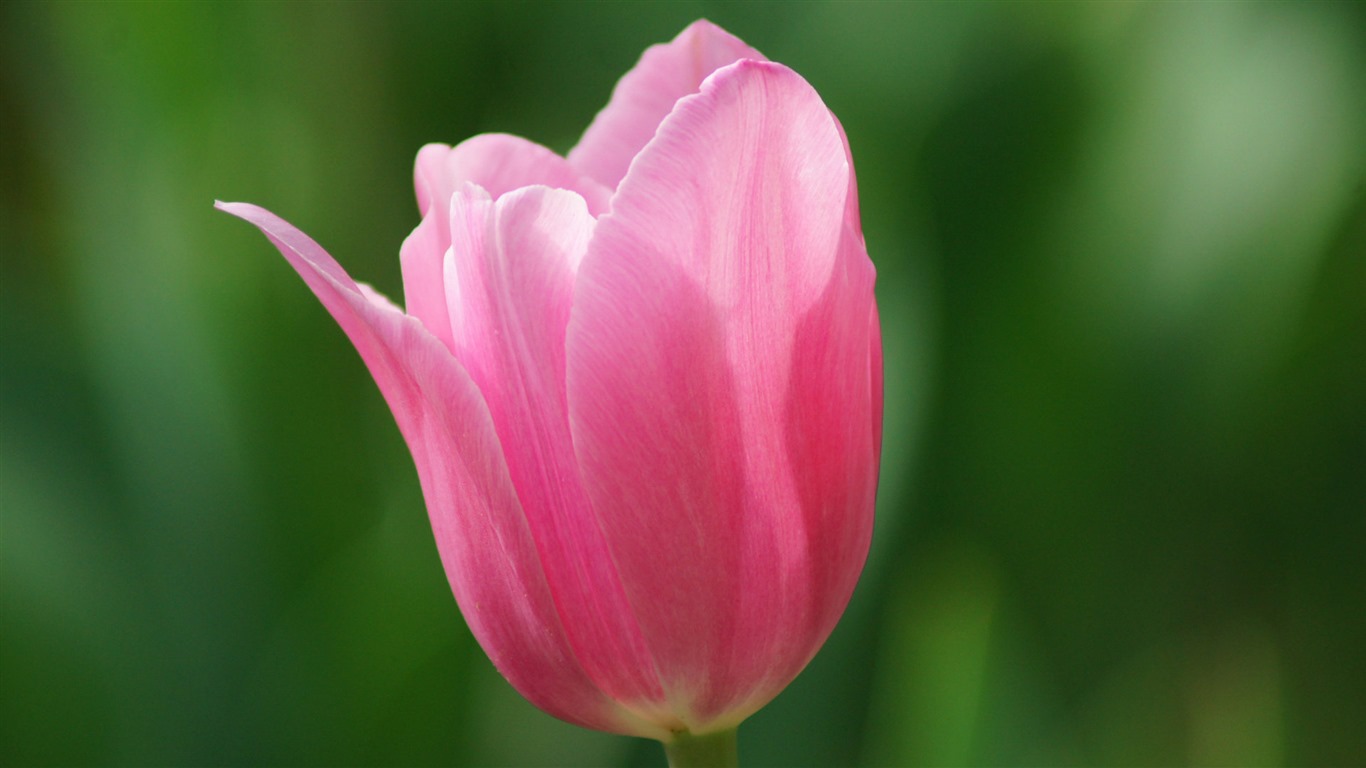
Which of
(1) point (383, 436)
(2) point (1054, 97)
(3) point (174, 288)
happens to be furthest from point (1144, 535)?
(3) point (174, 288)

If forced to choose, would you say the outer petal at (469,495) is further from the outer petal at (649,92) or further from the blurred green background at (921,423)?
the blurred green background at (921,423)

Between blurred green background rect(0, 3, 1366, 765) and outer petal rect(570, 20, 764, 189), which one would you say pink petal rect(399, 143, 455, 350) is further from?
blurred green background rect(0, 3, 1366, 765)

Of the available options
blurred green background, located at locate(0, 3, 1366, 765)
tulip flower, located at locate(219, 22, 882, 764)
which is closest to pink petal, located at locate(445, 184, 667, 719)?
tulip flower, located at locate(219, 22, 882, 764)

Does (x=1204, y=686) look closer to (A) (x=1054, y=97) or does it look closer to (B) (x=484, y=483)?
(A) (x=1054, y=97)

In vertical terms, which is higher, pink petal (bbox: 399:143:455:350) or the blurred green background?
pink petal (bbox: 399:143:455:350)

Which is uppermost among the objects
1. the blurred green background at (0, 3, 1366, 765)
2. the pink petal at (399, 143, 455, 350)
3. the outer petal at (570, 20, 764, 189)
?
the outer petal at (570, 20, 764, 189)

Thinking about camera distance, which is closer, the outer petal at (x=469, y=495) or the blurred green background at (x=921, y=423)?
the outer petal at (x=469, y=495)

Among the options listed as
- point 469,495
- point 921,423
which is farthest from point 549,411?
point 921,423

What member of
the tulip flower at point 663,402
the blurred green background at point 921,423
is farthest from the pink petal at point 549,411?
the blurred green background at point 921,423
